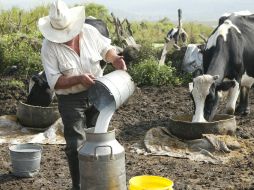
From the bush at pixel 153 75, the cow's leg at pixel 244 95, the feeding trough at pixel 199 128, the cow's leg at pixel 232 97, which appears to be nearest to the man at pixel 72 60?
the feeding trough at pixel 199 128

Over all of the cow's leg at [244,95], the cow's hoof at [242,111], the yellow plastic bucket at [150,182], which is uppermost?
the yellow plastic bucket at [150,182]

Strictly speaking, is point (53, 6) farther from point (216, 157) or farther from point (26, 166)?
point (216, 157)

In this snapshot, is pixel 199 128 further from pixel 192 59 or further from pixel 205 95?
pixel 192 59

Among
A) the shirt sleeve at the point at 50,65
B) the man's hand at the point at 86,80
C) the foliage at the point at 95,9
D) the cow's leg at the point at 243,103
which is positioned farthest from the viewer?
the foliage at the point at 95,9

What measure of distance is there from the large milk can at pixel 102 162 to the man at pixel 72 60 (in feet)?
1.57

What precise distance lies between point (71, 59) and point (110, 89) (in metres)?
0.58

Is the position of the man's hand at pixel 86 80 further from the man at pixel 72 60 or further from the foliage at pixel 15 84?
the foliage at pixel 15 84

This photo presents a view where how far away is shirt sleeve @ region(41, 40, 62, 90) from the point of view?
4.19 meters

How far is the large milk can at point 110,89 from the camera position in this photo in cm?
390

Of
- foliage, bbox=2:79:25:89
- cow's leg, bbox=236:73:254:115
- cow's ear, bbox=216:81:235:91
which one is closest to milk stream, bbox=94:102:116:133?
cow's ear, bbox=216:81:235:91

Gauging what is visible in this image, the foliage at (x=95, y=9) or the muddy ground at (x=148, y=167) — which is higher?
the muddy ground at (x=148, y=167)

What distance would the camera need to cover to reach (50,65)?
423 centimetres

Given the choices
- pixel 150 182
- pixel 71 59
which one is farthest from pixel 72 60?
pixel 150 182

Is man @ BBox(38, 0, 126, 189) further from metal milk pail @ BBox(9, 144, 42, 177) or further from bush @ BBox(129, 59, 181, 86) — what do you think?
bush @ BBox(129, 59, 181, 86)
